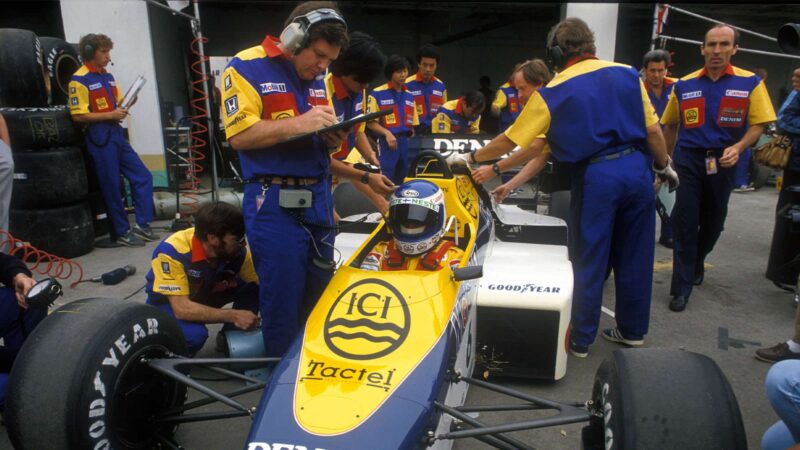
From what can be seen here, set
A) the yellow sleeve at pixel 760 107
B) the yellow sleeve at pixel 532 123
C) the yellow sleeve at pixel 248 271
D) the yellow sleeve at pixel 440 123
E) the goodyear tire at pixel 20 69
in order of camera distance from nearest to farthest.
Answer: the yellow sleeve at pixel 532 123 → the yellow sleeve at pixel 248 271 → the yellow sleeve at pixel 760 107 → the goodyear tire at pixel 20 69 → the yellow sleeve at pixel 440 123

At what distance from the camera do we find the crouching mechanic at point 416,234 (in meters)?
→ 2.90

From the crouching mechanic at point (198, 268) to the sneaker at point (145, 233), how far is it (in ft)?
11.2

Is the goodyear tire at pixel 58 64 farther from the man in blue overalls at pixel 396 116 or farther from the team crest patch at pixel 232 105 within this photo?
the team crest patch at pixel 232 105

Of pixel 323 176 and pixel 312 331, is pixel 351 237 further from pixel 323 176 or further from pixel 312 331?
pixel 312 331

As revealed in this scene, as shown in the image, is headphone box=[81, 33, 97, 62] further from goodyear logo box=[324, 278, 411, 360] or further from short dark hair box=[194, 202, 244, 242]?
goodyear logo box=[324, 278, 411, 360]

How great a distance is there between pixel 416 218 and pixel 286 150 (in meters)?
0.70

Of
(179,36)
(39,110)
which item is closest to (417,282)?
(39,110)

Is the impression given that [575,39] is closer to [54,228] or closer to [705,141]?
[705,141]

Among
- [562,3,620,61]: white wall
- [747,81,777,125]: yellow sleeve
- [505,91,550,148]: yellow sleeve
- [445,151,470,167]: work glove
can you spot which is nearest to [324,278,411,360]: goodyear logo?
[505,91,550,148]: yellow sleeve

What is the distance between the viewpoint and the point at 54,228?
5.85 metres

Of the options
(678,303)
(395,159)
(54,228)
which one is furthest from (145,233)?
(678,303)

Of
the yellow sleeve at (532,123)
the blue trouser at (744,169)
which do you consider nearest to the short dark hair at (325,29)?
the yellow sleeve at (532,123)

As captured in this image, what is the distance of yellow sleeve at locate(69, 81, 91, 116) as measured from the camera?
19.7ft

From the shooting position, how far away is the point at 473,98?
8492 mm
